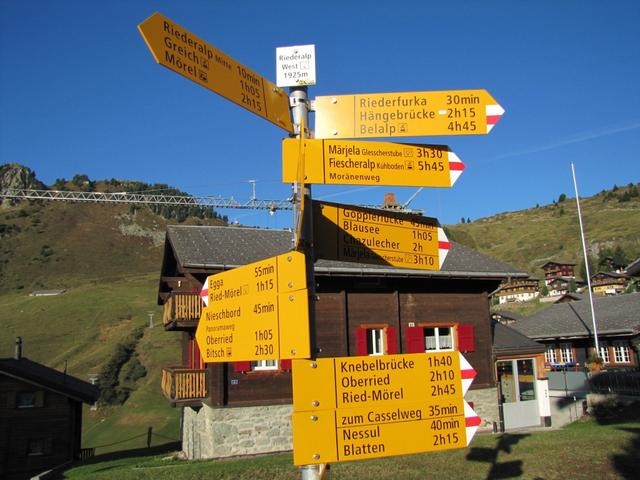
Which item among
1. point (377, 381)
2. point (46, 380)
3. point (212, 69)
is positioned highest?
point (212, 69)

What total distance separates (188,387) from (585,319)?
87.6 ft

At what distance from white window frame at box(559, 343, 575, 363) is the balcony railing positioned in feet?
84.1

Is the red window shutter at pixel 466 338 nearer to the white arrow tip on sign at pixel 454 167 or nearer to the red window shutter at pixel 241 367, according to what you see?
the red window shutter at pixel 241 367

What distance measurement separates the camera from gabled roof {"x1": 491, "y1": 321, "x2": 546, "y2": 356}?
809 inches

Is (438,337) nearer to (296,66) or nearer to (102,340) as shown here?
(296,66)

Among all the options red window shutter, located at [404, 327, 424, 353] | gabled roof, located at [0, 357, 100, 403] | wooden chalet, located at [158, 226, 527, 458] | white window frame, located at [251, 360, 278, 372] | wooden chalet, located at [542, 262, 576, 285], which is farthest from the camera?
wooden chalet, located at [542, 262, 576, 285]

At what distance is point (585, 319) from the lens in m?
34.1

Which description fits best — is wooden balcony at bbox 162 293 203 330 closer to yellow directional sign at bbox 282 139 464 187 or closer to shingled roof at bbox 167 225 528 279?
shingled roof at bbox 167 225 528 279

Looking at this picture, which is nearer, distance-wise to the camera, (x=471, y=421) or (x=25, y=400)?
(x=471, y=421)

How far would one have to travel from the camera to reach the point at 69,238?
426 feet

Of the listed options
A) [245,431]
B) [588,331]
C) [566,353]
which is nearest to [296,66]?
[245,431]

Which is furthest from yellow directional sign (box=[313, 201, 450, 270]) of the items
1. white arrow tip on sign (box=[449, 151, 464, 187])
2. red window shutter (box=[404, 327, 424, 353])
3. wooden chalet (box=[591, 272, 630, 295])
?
wooden chalet (box=[591, 272, 630, 295])

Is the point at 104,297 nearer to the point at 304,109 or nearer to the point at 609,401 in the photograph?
the point at 609,401

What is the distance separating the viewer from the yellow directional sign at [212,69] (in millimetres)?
3666
